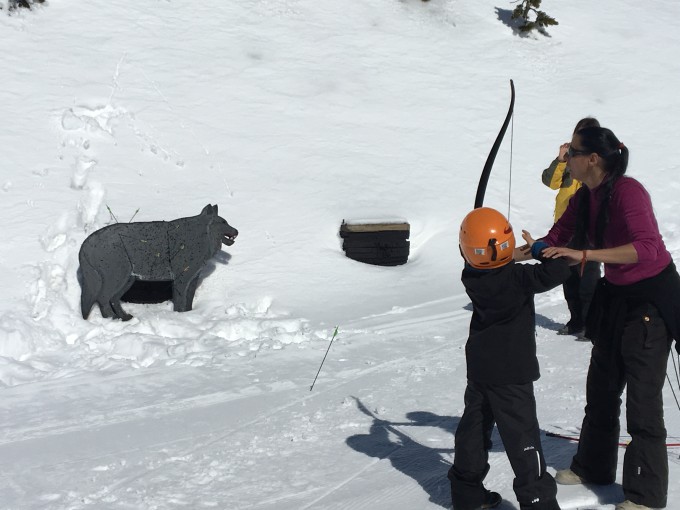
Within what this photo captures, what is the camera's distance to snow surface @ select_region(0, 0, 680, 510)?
16.2 ft

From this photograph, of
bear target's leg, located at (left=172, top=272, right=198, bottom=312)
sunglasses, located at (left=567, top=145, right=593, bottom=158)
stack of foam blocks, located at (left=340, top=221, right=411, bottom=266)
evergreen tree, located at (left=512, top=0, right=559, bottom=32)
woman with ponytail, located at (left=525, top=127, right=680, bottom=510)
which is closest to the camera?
woman with ponytail, located at (left=525, top=127, right=680, bottom=510)

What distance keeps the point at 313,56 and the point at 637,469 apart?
10.5 meters

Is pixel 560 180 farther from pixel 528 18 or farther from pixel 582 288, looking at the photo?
pixel 528 18

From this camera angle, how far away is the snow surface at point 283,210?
4.95m

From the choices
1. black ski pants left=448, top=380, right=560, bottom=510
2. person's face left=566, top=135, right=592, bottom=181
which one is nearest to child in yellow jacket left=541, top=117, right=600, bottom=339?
person's face left=566, top=135, right=592, bottom=181

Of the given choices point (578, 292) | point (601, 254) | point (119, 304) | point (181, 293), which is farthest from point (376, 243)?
point (601, 254)

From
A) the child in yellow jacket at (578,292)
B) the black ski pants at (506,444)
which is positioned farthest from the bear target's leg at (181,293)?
the black ski pants at (506,444)

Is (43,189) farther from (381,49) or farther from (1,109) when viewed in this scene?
(381,49)

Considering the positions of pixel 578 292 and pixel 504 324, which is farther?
pixel 578 292

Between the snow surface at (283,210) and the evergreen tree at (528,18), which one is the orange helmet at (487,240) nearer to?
the snow surface at (283,210)

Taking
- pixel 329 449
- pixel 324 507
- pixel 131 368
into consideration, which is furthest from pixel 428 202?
pixel 324 507

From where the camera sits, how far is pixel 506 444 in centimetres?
382

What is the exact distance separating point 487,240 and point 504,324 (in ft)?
1.36

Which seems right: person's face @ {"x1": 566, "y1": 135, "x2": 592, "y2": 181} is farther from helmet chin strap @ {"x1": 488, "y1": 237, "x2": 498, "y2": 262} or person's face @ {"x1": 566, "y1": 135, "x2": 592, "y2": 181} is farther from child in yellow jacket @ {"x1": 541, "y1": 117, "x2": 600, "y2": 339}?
child in yellow jacket @ {"x1": 541, "y1": 117, "x2": 600, "y2": 339}
